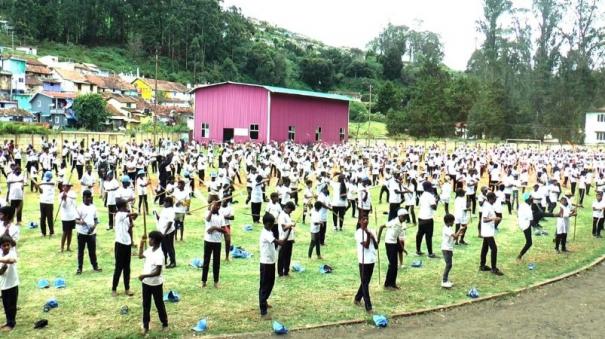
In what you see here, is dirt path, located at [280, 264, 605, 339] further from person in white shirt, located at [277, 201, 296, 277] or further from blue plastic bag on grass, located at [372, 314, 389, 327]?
person in white shirt, located at [277, 201, 296, 277]

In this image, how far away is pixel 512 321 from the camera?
32.0 feet

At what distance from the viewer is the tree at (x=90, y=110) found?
57375 millimetres

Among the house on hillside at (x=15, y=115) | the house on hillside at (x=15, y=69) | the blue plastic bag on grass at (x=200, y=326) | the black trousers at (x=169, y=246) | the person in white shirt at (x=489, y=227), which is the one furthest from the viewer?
the house on hillside at (x=15, y=69)

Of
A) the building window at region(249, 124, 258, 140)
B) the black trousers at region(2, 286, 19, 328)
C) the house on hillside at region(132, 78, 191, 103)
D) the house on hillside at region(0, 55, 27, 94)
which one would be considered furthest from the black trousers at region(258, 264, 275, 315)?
the house on hillside at region(132, 78, 191, 103)

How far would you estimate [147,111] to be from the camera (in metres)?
70.9

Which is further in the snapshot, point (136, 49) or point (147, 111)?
point (136, 49)

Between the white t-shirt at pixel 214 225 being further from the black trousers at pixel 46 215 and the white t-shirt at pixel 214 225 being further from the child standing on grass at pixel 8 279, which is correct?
the black trousers at pixel 46 215

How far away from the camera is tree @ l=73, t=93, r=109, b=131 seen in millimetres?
57375

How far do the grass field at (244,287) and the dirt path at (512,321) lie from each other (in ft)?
1.27

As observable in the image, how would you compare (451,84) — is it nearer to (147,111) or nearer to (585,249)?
(147,111)

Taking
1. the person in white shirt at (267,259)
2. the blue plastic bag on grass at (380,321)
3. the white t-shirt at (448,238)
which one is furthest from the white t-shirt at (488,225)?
the person in white shirt at (267,259)

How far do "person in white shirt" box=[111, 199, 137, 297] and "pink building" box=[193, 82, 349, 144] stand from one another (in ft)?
118

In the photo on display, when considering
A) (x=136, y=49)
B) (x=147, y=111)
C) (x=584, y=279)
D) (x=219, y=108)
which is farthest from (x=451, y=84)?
(x=584, y=279)

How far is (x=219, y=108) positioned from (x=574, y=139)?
36.8 metres
